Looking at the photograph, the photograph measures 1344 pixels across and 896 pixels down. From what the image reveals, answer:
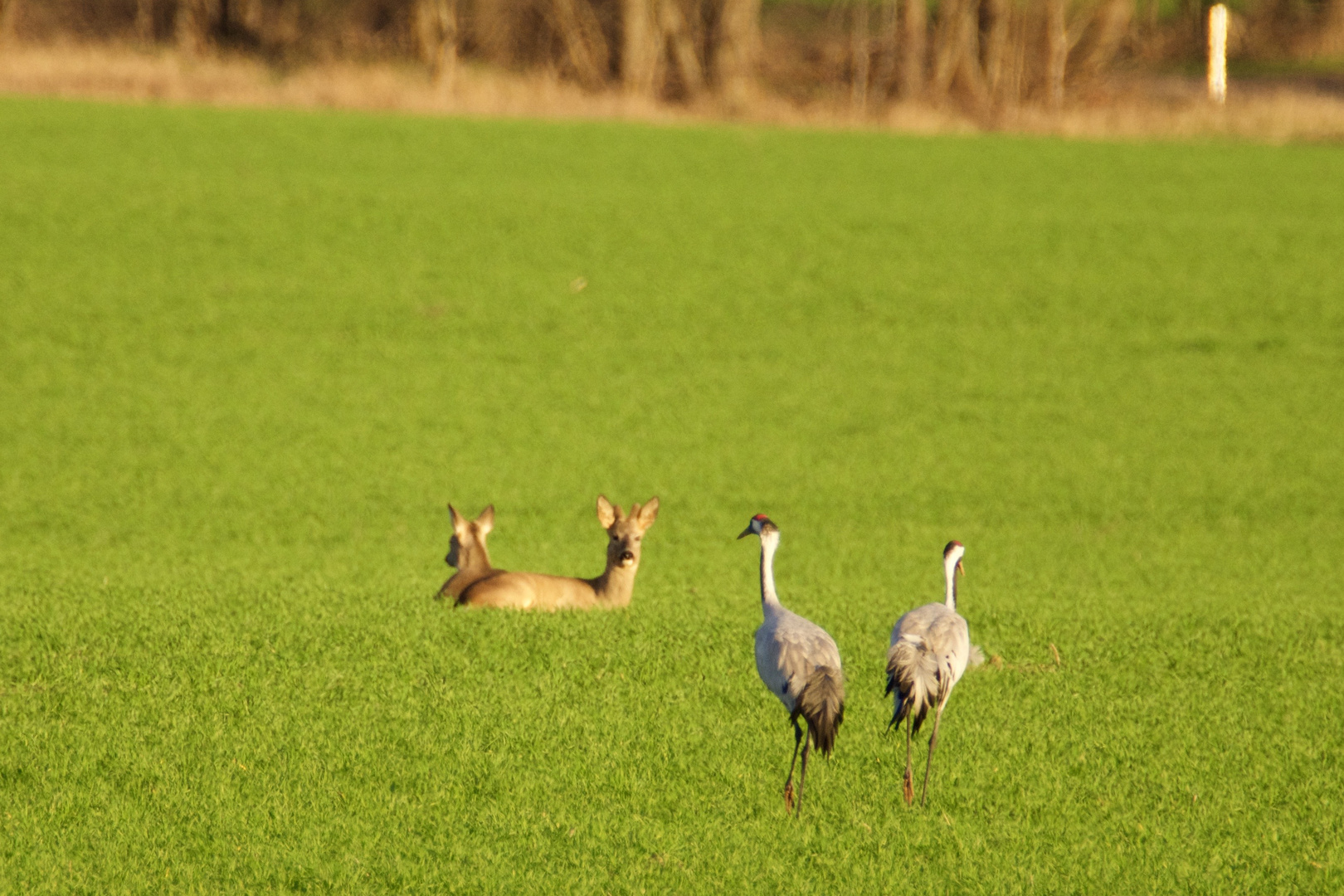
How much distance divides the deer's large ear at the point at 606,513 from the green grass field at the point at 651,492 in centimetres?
78

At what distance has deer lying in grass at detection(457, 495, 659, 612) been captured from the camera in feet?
29.0

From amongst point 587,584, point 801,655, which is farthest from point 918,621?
point 587,584

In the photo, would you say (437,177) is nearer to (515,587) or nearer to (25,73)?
(25,73)

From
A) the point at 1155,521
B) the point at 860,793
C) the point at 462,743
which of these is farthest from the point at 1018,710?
the point at 1155,521

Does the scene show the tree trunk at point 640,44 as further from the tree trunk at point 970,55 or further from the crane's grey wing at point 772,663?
the crane's grey wing at point 772,663

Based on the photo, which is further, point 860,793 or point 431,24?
point 431,24

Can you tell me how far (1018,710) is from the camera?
7.36 metres

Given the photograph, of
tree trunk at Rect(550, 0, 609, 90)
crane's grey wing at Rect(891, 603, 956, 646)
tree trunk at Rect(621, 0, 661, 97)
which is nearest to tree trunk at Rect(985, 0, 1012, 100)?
tree trunk at Rect(621, 0, 661, 97)

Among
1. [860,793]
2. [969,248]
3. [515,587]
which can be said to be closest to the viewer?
[860,793]

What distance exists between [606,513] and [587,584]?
0.53 meters

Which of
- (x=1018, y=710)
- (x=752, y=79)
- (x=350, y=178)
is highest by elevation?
(x=752, y=79)

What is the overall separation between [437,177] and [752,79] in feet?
37.7

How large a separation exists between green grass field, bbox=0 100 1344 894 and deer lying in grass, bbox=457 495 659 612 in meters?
0.40

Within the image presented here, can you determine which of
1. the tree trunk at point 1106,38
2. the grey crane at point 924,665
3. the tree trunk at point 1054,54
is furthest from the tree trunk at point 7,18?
the grey crane at point 924,665
